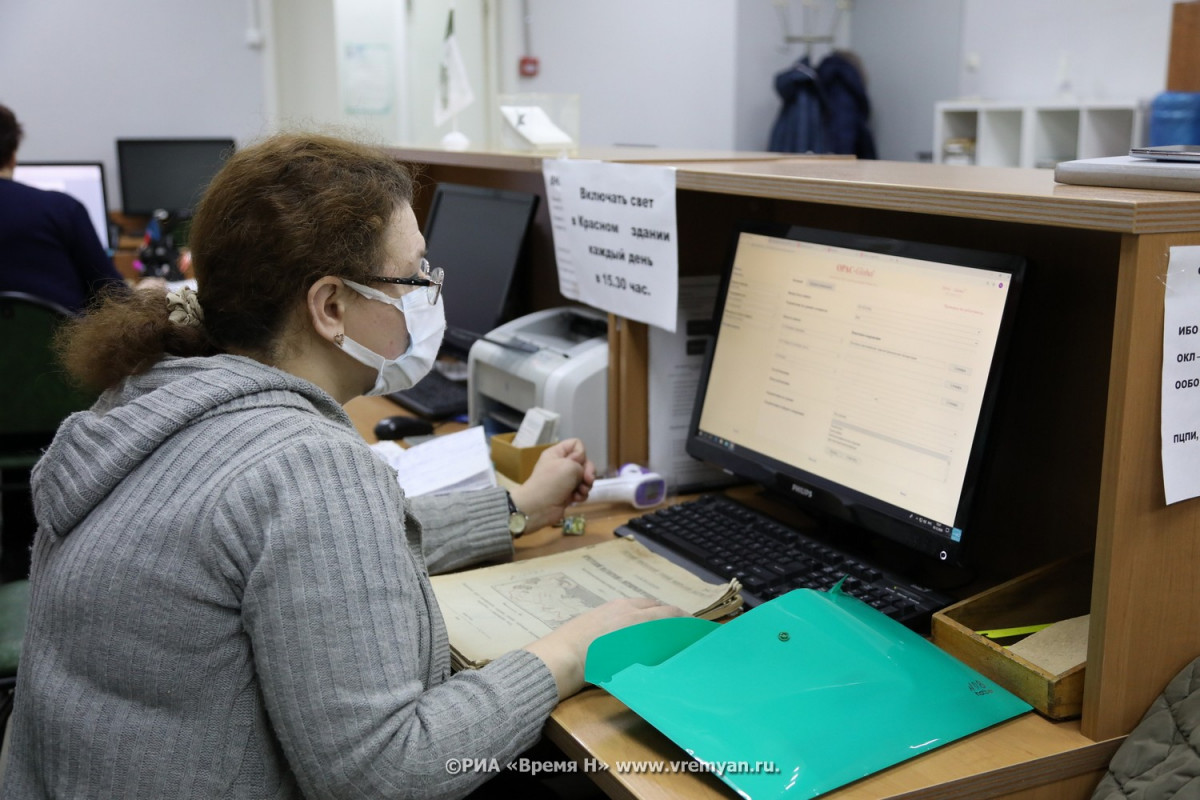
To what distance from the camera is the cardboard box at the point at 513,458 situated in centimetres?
161

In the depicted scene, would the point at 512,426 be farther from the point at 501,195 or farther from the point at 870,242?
the point at 870,242

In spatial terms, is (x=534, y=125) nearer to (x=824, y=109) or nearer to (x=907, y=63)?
(x=824, y=109)

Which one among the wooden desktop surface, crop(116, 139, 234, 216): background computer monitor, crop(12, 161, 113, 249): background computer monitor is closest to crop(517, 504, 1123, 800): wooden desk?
the wooden desktop surface

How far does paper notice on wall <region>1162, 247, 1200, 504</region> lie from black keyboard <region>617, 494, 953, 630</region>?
0.33 meters

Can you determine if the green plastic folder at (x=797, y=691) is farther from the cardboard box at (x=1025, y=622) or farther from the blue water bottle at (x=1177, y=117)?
the blue water bottle at (x=1177, y=117)

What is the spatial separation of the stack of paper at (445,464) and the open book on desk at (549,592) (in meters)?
0.20

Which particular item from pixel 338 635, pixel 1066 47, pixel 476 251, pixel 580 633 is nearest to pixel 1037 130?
pixel 1066 47

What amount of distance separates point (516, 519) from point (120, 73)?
4813 millimetres

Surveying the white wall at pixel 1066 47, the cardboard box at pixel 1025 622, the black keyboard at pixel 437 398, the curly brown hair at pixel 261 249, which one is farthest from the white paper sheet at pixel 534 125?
the white wall at pixel 1066 47

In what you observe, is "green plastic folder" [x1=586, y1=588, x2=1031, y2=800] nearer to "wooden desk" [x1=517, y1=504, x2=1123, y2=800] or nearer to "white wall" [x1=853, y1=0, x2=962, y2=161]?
"wooden desk" [x1=517, y1=504, x2=1123, y2=800]

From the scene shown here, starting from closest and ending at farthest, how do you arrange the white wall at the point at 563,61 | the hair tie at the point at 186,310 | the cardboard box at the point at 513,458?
the hair tie at the point at 186,310 < the cardboard box at the point at 513,458 < the white wall at the point at 563,61

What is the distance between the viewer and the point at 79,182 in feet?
14.8

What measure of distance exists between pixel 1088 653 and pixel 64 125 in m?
5.53

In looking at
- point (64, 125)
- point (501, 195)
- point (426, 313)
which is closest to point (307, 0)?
point (64, 125)
